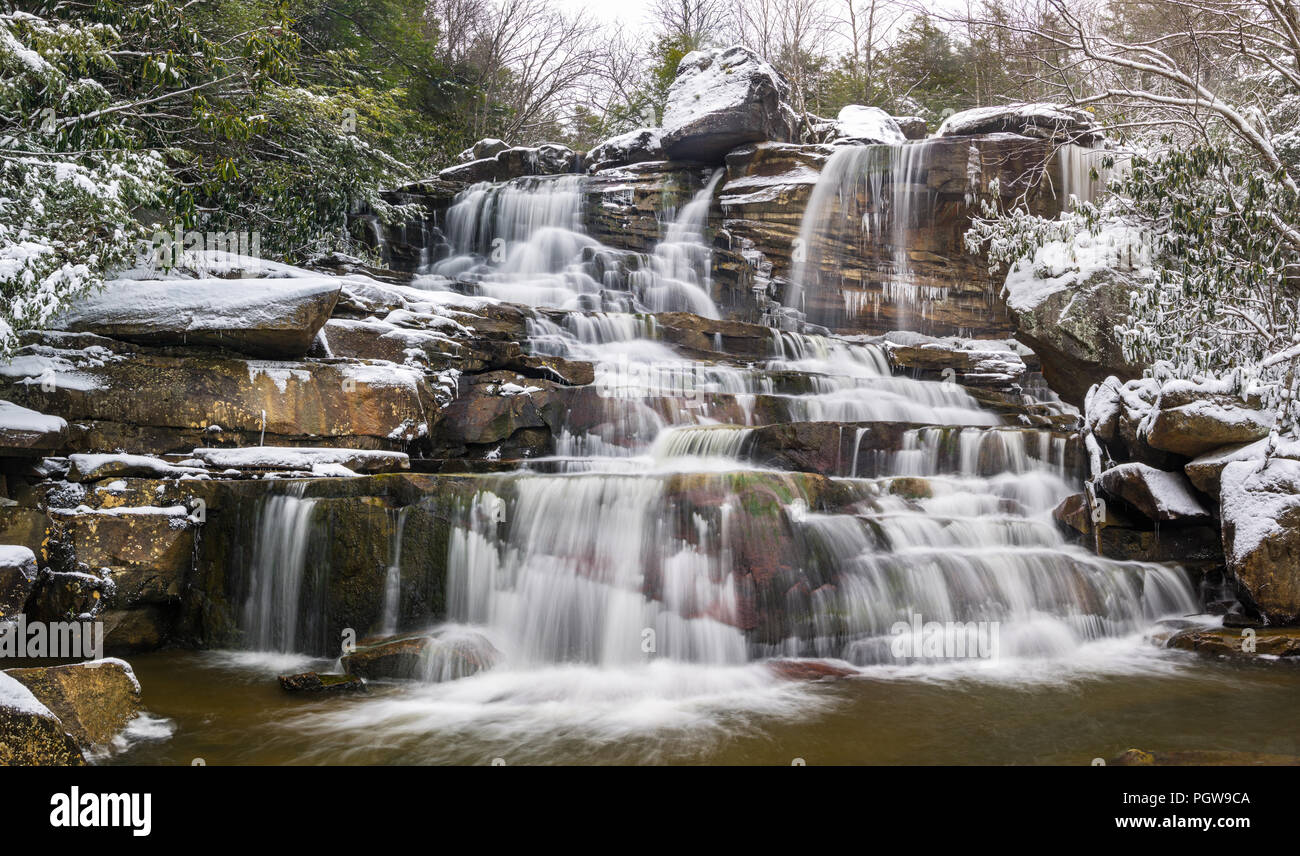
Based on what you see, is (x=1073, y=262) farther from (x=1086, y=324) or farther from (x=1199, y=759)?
(x=1199, y=759)

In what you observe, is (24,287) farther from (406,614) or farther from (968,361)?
(968,361)

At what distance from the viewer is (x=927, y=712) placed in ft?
16.0

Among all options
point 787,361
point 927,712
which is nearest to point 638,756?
point 927,712

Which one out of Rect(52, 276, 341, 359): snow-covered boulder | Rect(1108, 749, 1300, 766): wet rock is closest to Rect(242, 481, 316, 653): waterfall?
Rect(52, 276, 341, 359): snow-covered boulder

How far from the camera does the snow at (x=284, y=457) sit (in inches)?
277

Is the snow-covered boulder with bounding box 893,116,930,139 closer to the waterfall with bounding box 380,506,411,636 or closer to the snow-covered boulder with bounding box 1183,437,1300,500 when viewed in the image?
the snow-covered boulder with bounding box 1183,437,1300,500

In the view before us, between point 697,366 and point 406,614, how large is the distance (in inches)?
248

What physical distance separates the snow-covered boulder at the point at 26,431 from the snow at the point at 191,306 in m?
1.45

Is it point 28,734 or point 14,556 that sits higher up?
point 14,556

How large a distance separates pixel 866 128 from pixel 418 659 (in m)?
18.1

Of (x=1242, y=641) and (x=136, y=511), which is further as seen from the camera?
(x=136, y=511)

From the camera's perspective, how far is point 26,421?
605cm

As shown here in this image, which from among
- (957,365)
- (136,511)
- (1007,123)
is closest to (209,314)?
(136,511)
